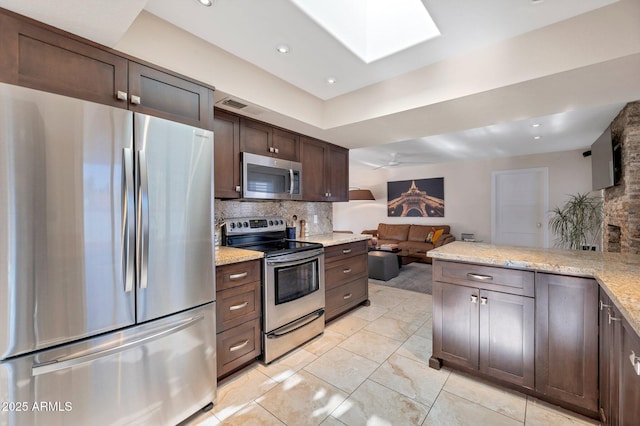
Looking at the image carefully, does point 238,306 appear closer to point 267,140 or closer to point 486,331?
point 267,140

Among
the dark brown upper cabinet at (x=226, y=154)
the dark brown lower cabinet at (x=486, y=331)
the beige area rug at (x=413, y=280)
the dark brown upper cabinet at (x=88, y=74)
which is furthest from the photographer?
the beige area rug at (x=413, y=280)

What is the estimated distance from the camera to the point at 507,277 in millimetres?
1775

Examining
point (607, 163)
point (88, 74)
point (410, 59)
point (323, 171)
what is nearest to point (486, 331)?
point (410, 59)

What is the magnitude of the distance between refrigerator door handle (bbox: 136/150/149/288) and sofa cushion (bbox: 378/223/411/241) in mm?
6351

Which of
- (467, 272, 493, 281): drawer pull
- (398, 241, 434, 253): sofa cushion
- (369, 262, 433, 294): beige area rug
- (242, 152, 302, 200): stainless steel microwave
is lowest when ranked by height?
(369, 262, 433, 294): beige area rug

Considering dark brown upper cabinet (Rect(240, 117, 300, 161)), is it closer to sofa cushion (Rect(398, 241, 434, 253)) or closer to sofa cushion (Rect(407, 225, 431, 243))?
sofa cushion (Rect(398, 241, 434, 253))

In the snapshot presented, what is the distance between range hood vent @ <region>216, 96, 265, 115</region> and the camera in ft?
7.04

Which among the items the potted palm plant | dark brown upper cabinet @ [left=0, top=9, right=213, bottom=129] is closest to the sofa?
the potted palm plant

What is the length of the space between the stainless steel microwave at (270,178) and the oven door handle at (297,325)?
1227mm

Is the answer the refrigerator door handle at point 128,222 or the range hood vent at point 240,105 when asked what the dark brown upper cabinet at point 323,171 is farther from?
the refrigerator door handle at point 128,222

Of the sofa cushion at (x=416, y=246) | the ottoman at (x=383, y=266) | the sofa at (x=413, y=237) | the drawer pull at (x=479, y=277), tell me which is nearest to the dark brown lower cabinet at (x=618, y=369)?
the drawer pull at (x=479, y=277)

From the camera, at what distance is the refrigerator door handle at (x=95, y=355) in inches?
43.8

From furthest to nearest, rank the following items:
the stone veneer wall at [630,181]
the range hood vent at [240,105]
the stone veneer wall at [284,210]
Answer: the stone veneer wall at [630,181], the stone veneer wall at [284,210], the range hood vent at [240,105]

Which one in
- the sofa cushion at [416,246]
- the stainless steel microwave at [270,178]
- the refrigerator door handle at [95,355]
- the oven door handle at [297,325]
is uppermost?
the stainless steel microwave at [270,178]
